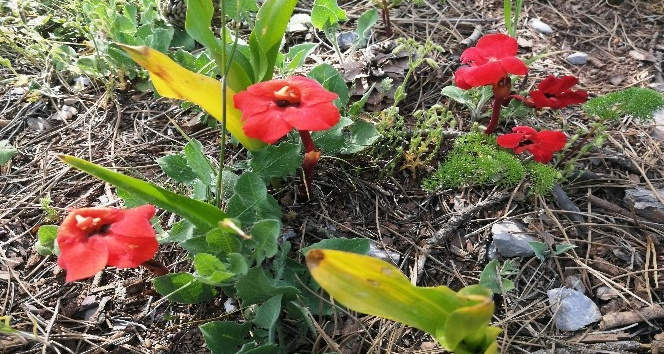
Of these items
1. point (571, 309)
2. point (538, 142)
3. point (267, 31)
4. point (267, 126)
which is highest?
point (267, 31)

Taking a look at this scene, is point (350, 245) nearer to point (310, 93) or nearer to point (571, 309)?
point (310, 93)

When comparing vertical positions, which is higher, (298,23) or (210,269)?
(298,23)

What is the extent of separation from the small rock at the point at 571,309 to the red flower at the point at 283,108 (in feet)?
2.17

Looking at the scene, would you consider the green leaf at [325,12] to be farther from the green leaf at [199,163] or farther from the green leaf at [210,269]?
the green leaf at [210,269]

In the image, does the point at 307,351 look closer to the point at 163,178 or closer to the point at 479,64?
the point at 163,178

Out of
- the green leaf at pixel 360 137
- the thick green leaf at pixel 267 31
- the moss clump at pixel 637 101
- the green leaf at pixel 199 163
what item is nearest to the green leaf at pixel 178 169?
the green leaf at pixel 199 163

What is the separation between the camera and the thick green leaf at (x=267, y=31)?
4.17ft

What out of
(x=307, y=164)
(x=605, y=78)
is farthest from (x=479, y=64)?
(x=605, y=78)

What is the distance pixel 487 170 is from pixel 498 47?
0.33m

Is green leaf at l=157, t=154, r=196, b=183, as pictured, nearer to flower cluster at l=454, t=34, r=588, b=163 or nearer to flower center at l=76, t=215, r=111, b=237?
flower center at l=76, t=215, r=111, b=237

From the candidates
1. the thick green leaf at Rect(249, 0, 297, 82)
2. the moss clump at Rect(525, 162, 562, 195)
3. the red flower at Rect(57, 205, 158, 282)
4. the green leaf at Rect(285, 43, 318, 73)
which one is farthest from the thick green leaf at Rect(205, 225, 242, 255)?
the moss clump at Rect(525, 162, 562, 195)

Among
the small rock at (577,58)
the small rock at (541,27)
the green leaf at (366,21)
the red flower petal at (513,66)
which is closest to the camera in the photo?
the red flower petal at (513,66)

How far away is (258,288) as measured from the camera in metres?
1.08

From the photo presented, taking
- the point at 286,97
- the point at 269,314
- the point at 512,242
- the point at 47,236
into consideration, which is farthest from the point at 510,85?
the point at 47,236
